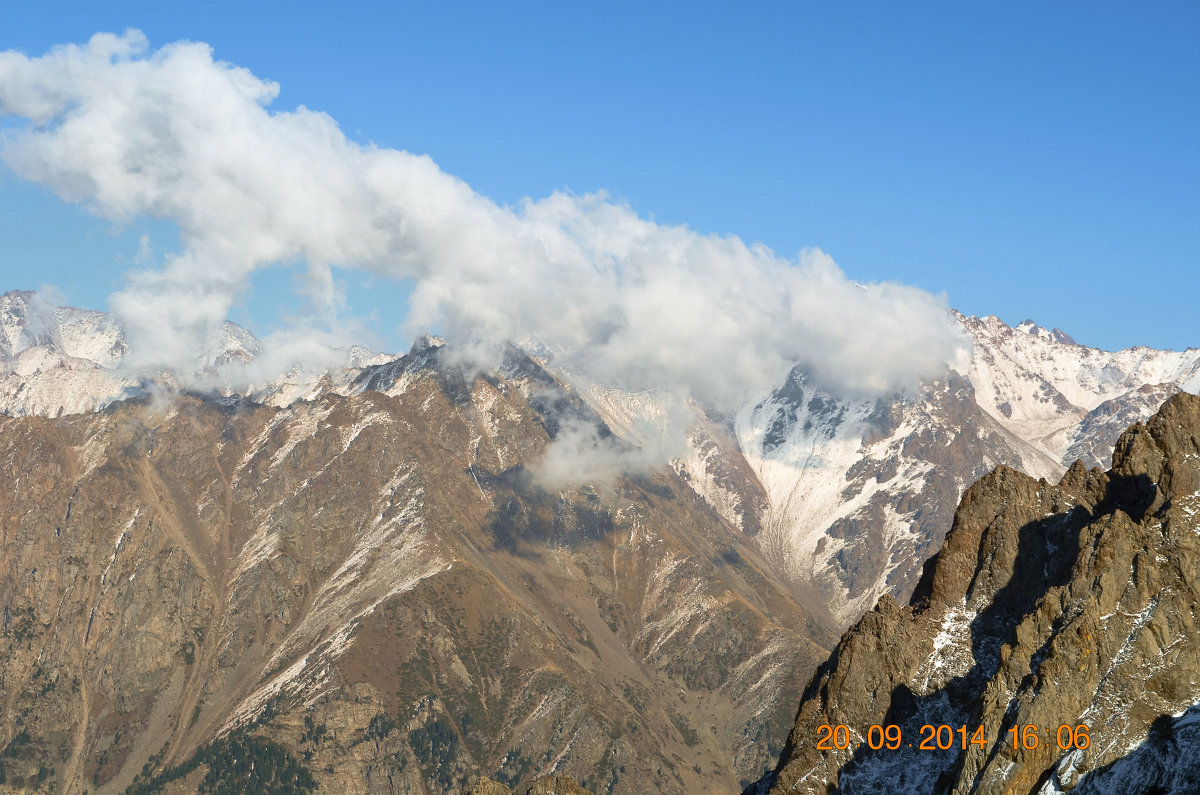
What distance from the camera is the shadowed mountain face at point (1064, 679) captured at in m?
143

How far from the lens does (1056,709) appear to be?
148125 mm

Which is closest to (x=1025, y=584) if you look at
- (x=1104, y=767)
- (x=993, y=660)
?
(x=993, y=660)

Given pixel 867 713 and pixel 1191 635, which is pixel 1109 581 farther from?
pixel 867 713

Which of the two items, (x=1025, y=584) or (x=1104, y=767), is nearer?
(x=1104, y=767)

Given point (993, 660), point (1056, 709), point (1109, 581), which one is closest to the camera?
point (1056, 709)

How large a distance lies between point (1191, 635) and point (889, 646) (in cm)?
5345

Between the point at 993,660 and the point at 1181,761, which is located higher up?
the point at 993,660

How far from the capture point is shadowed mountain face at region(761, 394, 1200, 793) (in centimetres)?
14262

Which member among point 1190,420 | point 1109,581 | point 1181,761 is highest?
point 1190,420

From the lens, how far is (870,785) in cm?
17788

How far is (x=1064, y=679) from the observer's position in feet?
495

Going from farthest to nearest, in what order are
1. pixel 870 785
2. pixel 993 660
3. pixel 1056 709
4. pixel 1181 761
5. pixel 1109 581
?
pixel 993 660
pixel 870 785
pixel 1109 581
pixel 1056 709
pixel 1181 761

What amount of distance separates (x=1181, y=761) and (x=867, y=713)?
6388cm

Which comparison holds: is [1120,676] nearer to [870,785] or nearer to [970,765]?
[970,765]
